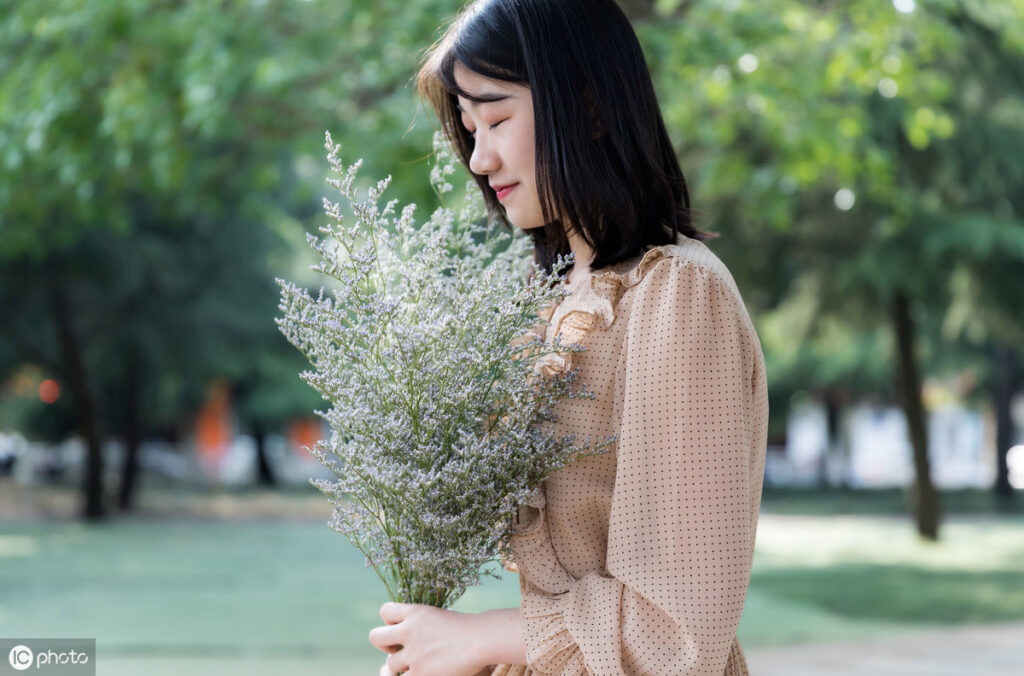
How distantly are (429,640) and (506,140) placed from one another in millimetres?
727

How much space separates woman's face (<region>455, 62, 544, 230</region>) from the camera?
5.47 ft

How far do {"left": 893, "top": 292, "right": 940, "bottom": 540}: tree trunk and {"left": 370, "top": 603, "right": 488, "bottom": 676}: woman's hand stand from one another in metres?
14.2

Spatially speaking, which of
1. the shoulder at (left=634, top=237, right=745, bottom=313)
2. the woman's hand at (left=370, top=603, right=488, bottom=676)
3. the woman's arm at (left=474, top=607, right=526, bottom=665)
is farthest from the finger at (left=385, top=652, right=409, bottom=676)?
the shoulder at (left=634, top=237, right=745, bottom=313)

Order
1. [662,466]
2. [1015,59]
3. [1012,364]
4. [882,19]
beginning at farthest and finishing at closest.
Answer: [1012,364]
[1015,59]
[882,19]
[662,466]

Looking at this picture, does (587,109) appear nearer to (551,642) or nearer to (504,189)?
(504,189)

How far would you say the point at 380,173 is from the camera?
8.38 meters

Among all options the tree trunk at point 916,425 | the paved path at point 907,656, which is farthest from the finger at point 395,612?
the tree trunk at point 916,425

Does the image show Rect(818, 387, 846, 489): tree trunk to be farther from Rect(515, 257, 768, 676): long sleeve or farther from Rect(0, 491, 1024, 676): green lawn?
Rect(515, 257, 768, 676): long sleeve

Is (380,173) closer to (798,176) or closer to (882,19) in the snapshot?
(798,176)

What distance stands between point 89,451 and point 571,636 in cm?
2001

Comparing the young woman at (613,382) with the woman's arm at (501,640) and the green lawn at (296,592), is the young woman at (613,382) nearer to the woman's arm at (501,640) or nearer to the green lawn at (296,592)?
the woman's arm at (501,640)

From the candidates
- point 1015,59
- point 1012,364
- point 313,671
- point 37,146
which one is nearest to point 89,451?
point 37,146

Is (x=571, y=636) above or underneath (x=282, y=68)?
underneath

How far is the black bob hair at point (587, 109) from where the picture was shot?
5.31 ft
